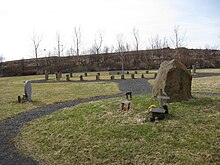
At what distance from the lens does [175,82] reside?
9.62 metres

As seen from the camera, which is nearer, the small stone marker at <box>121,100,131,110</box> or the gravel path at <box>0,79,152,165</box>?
the gravel path at <box>0,79,152,165</box>

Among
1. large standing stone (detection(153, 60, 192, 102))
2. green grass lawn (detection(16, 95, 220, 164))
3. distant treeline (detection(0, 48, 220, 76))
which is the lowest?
green grass lawn (detection(16, 95, 220, 164))

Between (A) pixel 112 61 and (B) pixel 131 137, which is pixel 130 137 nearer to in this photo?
(B) pixel 131 137

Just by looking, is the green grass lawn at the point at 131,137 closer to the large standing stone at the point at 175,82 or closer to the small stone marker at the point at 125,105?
the small stone marker at the point at 125,105

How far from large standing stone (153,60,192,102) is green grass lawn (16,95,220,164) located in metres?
0.55

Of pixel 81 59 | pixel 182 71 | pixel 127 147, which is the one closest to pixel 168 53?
pixel 81 59

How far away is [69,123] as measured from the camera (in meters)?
8.88

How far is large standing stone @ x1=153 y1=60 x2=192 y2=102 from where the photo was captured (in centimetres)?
949

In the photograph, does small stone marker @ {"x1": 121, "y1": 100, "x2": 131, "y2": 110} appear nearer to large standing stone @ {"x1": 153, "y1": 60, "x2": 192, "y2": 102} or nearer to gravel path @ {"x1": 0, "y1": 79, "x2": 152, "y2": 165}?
large standing stone @ {"x1": 153, "y1": 60, "x2": 192, "y2": 102}

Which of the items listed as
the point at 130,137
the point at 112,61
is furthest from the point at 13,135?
the point at 112,61

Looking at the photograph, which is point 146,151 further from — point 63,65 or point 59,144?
point 63,65

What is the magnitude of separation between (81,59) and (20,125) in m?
57.1

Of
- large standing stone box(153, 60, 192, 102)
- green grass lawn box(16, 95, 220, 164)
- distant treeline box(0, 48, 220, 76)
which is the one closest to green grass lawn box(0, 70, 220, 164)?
green grass lawn box(16, 95, 220, 164)

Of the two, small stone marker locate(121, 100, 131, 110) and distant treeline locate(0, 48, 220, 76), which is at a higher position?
distant treeline locate(0, 48, 220, 76)
